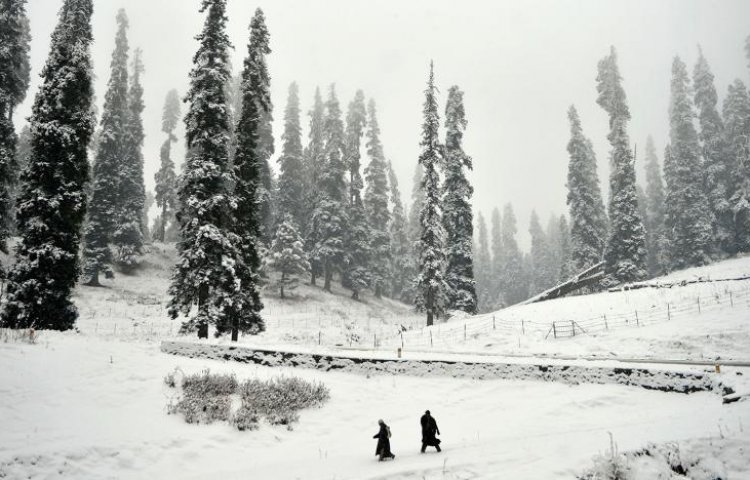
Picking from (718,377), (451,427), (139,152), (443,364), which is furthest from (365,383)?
(139,152)

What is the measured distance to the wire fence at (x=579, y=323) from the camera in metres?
→ 23.8

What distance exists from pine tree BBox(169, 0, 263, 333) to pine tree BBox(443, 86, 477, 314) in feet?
57.7

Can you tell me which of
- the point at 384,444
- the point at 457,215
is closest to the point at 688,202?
the point at 457,215

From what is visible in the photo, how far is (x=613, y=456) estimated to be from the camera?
8102 millimetres

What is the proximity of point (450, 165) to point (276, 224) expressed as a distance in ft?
65.0

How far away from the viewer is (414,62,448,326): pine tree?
31.7m

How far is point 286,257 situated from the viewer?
1614 inches

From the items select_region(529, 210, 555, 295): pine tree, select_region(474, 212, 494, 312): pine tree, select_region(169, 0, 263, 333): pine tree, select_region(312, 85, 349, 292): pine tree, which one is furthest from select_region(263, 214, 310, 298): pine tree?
select_region(529, 210, 555, 295): pine tree

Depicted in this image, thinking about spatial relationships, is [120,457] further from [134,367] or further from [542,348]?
[542,348]

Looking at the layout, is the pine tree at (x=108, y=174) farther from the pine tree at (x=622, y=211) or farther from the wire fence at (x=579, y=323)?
the pine tree at (x=622, y=211)

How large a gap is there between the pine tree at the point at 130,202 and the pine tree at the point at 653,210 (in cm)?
5574

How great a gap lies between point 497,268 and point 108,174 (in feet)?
236

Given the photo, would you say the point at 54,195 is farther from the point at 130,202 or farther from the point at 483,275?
the point at 483,275

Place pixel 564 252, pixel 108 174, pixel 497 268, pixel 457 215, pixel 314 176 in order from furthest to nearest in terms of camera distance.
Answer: pixel 497 268
pixel 564 252
pixel 314 176
pixel 108 174
pixel 457 215
